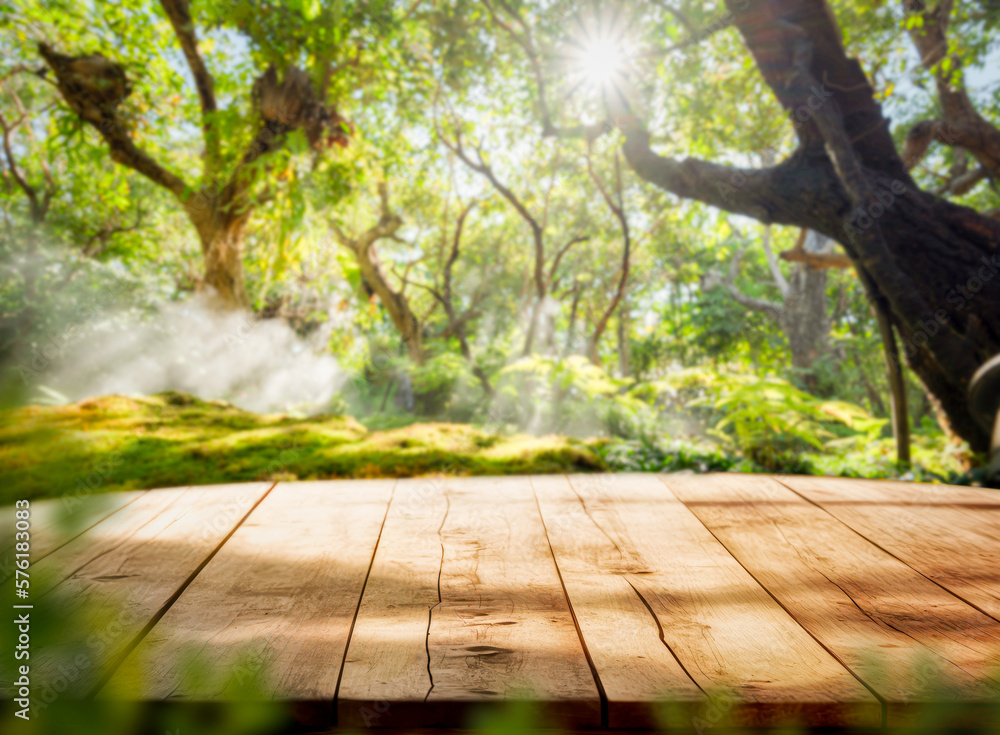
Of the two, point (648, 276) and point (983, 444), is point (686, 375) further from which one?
point (648, 276)

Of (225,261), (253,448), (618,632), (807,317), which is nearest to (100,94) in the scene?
(225,261)

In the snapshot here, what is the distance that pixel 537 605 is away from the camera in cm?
100

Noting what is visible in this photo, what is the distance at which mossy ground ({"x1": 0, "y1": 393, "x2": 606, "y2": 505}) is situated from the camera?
2.79 m

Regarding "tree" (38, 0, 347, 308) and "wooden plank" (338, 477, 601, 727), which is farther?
"tree" (38, 0, 347, 308)

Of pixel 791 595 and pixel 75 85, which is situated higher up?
pixel 75 85

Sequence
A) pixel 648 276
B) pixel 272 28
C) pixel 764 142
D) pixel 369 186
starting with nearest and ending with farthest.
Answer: pixel 272 28 → pixel 764 142 → pixel 369 186 → pixel 648 276

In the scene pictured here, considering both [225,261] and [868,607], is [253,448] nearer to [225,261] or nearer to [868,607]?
[225,261]

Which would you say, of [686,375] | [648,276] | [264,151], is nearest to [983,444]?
[686,375]

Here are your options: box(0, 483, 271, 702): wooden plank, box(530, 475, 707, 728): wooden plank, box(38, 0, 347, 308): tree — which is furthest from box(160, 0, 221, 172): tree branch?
box(530, 475, 707, 728): wooden plank

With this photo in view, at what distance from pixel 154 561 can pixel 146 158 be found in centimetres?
552

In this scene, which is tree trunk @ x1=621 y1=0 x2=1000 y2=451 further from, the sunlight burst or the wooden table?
the wooden table

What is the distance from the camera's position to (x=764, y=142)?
626 centimetres

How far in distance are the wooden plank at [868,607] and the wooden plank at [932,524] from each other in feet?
0.18

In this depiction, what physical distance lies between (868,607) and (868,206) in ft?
11.7
